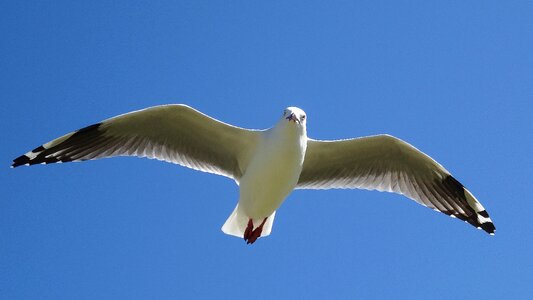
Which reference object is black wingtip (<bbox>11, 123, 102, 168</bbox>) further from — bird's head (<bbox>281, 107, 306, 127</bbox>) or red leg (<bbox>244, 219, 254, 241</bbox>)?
bird's head (<bbox>281, 107, 306, 127</bbox>)

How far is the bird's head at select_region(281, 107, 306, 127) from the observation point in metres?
8.30

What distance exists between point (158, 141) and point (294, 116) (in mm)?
1496

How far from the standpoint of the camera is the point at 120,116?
873 centimetres

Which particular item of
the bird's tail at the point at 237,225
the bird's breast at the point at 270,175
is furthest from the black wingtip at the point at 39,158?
the bird's breast at the point at 270,175

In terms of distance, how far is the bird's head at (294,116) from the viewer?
8.30 m

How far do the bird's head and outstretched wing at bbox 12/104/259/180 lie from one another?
1.62 ft

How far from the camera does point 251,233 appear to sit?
353 inches

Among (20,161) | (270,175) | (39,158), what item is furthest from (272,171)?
(20,161)

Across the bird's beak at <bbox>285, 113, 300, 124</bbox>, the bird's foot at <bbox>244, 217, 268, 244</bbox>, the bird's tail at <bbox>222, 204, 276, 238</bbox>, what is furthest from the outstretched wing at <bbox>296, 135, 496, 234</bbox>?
the bird's beak at <bbox>285, 113, 300, 124</bbox>

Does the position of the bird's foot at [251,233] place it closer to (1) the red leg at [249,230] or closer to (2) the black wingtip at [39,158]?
(1) the red leg at [249,230]

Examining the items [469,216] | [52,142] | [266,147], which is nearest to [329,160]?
[266,147]

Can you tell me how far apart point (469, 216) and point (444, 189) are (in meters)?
0.44

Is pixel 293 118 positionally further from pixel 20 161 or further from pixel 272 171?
pixel 20 161

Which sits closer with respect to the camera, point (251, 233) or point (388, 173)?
point (251, 233)
